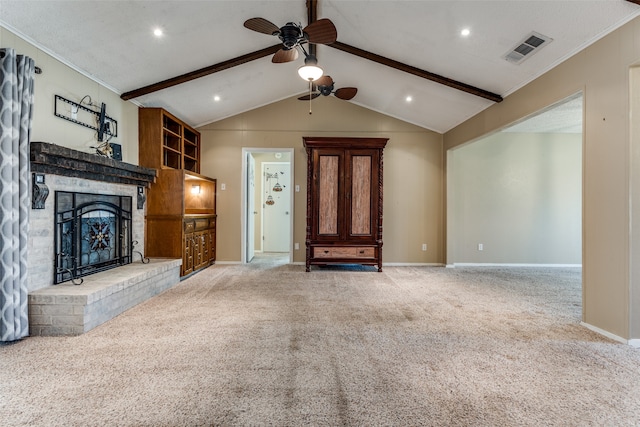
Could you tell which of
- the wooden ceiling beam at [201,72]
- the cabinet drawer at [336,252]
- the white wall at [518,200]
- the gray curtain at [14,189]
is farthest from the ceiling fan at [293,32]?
the white wall at [518,200]

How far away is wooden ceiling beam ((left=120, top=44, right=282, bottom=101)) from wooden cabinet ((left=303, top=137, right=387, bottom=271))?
5.23ft

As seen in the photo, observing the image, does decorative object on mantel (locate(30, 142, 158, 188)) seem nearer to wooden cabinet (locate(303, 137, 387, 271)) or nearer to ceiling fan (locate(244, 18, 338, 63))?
ceiling fan (locate(244, 18, 338, 63))

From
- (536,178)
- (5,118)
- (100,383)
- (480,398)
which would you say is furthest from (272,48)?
(536,178)

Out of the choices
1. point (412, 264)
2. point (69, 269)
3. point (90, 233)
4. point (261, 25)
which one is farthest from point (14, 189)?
point (412, 264)

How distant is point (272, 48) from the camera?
167 inches

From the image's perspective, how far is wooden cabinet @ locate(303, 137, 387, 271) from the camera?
5438mm

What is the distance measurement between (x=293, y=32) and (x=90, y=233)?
9.70ft

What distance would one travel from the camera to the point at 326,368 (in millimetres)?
2119

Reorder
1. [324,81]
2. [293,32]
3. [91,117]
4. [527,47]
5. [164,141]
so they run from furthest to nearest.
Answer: [164,141] < [324,81] < [91,117] < [527,47] < [293,32]

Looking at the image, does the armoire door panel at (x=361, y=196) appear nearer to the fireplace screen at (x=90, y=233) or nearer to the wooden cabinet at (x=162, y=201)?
the wooden cabinet at (x=162, y=201)

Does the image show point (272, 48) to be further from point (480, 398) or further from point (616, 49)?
point (480, 398)

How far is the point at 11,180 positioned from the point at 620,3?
15.6ft

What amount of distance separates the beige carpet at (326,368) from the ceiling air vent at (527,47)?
104 inches

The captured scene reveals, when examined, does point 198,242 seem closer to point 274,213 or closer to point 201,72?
point 201,72
